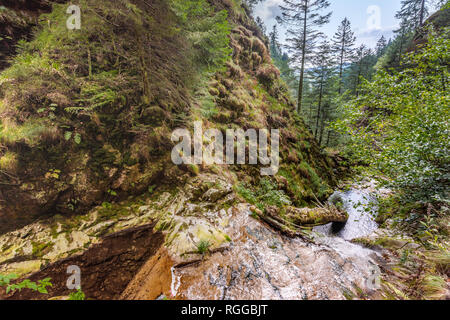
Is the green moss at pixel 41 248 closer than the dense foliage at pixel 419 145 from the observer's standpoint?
Yes

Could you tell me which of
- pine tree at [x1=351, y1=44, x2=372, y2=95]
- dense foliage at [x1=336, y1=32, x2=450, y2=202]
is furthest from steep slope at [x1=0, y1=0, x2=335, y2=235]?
pine tree at [x1=351, y1=44, x2=372, y2=95]

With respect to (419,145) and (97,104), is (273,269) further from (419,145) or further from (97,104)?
(97,104)

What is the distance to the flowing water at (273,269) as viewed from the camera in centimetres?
294

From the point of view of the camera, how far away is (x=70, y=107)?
4.03 metres

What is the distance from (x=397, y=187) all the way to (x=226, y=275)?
4.74 metres

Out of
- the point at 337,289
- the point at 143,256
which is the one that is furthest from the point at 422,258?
the point at 143,256

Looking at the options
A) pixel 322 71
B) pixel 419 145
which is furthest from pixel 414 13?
pixel 419 145

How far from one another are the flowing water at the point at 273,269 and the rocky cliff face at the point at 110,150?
7.3 inches

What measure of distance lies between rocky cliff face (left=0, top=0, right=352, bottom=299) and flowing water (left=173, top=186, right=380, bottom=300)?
0.61ft

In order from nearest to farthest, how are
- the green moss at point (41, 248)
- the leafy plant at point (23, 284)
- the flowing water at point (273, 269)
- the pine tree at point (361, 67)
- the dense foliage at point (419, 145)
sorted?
the leafy plant at point (23, 284) < the flowing water at point (273, 269) < the green moss at point (41, 248) < the dense foliage at point (419, 145) < the pine tree at point (361, 67)

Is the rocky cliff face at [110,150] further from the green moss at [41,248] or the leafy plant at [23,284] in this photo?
the leafy plant at [23,284]

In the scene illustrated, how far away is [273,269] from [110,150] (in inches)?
211

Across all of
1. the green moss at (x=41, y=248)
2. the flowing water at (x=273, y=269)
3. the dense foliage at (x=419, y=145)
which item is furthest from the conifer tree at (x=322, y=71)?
the green moss at (x=41, y=248)

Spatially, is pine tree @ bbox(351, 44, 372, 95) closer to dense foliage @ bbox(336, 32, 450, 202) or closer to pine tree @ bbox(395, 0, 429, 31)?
pine tree @ bbox(395, 0, 429, 31)
